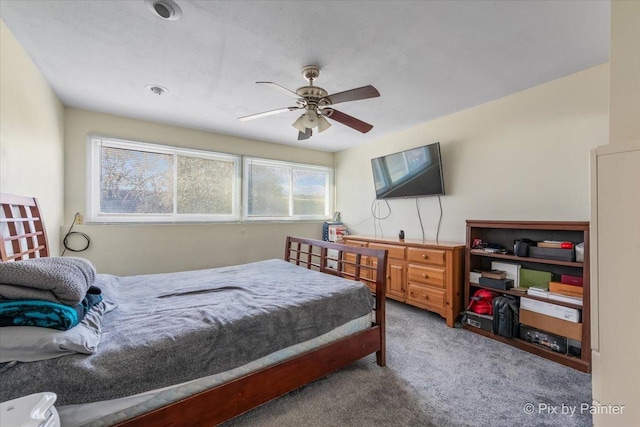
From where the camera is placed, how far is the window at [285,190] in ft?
13.3

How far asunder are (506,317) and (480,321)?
0.26 m

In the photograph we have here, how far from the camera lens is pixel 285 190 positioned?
14.4ft

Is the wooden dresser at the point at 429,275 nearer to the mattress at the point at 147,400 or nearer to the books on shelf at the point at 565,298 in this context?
the books on shelf at the point at 565,298

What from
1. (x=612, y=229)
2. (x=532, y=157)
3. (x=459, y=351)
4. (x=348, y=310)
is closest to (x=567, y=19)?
(x=532, y=157)

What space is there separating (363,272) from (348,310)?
183 cm

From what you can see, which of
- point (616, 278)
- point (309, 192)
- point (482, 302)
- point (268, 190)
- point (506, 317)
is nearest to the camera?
point (616, 278)

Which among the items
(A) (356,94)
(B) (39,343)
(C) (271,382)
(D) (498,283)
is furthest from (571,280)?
(B) (39,343)

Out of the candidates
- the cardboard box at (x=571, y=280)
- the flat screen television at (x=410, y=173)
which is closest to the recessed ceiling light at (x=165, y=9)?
the flat screen television at (x=410, y=173)

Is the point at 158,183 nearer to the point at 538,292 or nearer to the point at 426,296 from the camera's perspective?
the point at 426,296

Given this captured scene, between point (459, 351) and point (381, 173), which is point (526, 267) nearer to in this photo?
point (459, 351)

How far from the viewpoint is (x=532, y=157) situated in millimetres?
2518

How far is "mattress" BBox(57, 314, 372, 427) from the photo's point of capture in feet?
3.28

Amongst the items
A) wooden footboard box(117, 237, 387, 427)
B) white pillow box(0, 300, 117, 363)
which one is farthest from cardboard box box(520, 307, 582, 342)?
white pillow box(0, 300, 117, 363)

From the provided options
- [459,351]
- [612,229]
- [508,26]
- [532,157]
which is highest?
[508,26]
